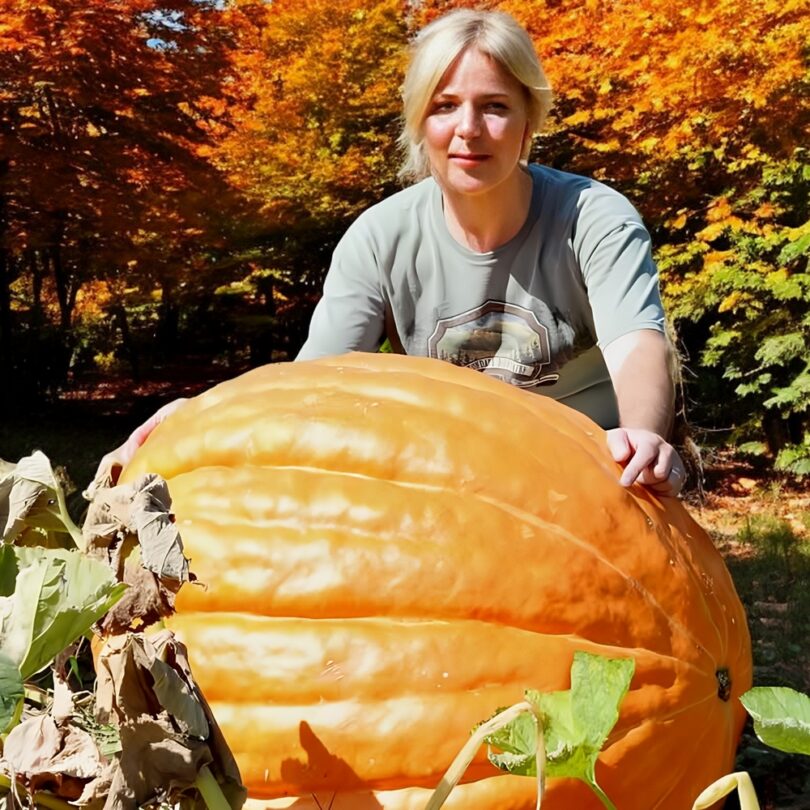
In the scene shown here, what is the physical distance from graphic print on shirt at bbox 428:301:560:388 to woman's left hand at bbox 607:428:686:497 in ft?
2.70

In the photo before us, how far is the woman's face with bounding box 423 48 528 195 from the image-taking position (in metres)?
2.34

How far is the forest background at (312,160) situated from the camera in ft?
23.4

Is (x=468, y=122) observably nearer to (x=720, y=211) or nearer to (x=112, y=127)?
(x=720, y=211)

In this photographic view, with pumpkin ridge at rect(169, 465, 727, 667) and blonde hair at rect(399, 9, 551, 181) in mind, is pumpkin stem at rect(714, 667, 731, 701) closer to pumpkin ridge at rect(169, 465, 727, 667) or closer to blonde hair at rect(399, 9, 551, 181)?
pumpkin ridge at rect(169, 465, 727, 667)

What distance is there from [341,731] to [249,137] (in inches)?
357

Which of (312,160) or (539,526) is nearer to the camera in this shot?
(539,526)

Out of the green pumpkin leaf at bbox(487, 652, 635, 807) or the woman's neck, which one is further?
the woman's neck

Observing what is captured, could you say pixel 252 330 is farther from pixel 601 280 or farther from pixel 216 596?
pixel 216 596

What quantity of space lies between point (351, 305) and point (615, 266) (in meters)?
0.63

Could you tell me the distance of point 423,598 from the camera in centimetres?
138

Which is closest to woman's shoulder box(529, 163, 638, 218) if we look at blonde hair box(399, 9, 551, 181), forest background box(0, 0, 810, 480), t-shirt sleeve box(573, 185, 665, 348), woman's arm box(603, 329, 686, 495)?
t-shirt sleeve box(573, 185, 665, 348)

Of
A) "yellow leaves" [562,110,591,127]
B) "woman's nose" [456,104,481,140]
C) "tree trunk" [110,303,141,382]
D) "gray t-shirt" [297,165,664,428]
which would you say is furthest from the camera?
"tree trunk" [110,303,141,382]

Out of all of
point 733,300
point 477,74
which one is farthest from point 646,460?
point 733,300

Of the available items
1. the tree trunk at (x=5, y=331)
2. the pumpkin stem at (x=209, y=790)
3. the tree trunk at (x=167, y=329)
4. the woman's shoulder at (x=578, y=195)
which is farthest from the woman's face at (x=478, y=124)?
the tree trunk at (x=167, y=329)
